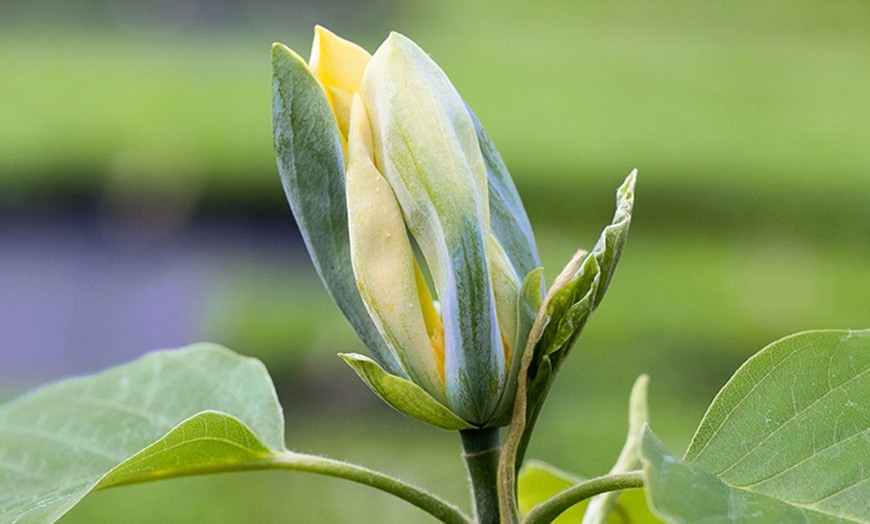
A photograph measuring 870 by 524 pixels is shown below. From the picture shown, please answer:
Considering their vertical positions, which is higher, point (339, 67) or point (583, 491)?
point (339, 67)

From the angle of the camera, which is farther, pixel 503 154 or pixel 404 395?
pixel 503 154

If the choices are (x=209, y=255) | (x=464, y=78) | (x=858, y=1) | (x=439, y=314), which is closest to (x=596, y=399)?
(x=209, y=255)

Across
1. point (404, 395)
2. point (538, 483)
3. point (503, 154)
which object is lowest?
point (503, 154)

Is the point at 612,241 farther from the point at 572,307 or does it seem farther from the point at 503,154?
the point at 503,154

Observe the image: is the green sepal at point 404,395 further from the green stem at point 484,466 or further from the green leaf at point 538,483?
the green leaf at point 538,483

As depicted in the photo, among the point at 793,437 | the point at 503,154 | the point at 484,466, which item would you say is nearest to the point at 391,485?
the point at 484,466

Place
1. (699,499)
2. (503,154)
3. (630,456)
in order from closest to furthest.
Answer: (699,499) → (630,456) → (503,154)

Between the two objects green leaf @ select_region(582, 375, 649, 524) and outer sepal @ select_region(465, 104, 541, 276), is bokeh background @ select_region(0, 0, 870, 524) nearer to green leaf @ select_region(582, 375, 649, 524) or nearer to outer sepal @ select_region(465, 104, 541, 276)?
green leaf @ select_region(582, 375, 649, 524)
